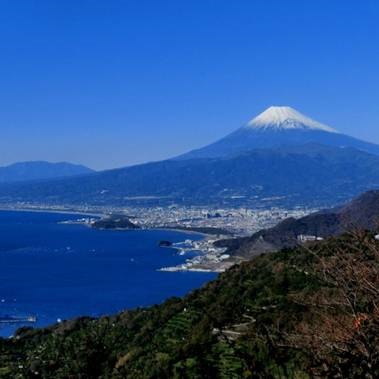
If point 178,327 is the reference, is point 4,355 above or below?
below

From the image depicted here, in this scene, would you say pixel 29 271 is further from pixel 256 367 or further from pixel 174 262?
pixel 256 367

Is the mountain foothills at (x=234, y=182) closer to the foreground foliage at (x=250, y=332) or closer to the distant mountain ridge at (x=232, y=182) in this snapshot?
the distant mountain ridge at (x=232, y=182)

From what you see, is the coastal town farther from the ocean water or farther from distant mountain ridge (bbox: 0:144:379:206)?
distant mountain ridge (bbox: 0:144:379:206)

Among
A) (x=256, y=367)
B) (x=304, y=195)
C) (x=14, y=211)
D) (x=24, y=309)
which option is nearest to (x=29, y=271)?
(x=24, y=309)

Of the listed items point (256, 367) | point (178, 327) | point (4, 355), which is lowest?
point (4, 355)

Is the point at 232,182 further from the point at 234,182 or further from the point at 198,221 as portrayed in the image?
the point at 198,221

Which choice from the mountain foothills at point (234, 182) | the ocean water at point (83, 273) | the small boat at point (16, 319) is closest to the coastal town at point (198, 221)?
the ocean water at point (83, 273)
